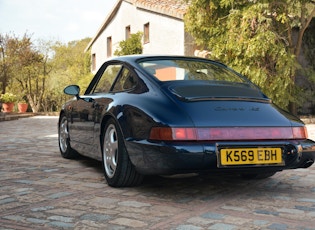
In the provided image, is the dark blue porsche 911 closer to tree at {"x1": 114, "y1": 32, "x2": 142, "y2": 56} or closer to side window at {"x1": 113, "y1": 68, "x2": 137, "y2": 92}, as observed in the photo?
side window at {"x1": 113, "y1": 68, "x2": 137, "y2": 92}

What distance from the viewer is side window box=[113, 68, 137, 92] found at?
14.5ft

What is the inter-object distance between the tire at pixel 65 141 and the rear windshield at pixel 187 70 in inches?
86.5

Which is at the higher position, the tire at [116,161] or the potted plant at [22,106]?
the potted plant at [22,106]

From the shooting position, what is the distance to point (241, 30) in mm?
14531

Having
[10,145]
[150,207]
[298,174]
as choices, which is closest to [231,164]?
[150,207]

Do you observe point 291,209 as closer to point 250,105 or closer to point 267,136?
point 267,136

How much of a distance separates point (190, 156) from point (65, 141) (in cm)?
337

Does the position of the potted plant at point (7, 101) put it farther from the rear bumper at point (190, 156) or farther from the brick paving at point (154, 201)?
the rear bumper at point (190, 156)

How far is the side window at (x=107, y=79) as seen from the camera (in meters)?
4.91

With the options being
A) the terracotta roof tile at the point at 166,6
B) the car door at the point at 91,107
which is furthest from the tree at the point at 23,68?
the car door at the point at 91,107

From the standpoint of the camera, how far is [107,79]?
202 inches

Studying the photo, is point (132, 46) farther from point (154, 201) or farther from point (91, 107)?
point (154, 201)

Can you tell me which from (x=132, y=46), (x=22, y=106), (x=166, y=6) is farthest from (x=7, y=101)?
(x=166, y=6)

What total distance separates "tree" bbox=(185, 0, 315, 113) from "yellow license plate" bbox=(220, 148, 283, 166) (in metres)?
10.7
